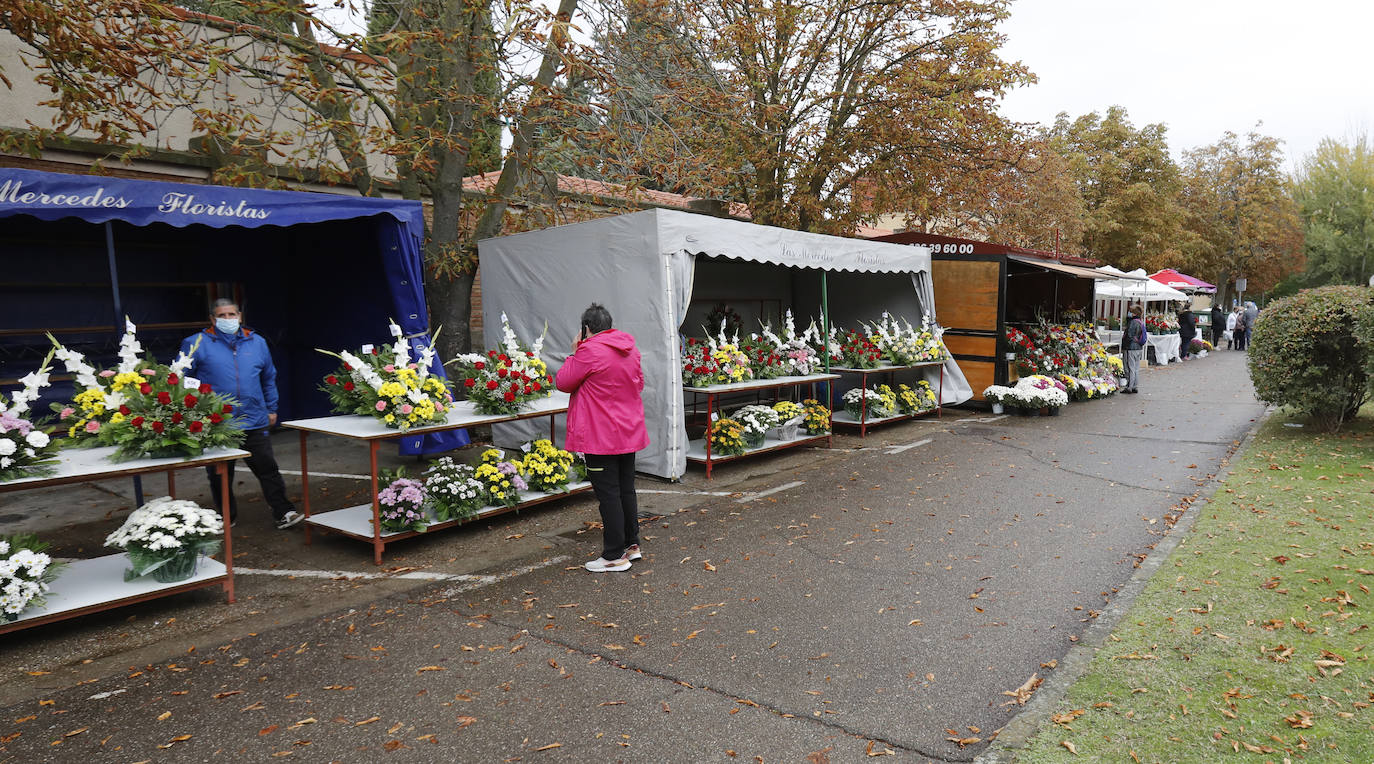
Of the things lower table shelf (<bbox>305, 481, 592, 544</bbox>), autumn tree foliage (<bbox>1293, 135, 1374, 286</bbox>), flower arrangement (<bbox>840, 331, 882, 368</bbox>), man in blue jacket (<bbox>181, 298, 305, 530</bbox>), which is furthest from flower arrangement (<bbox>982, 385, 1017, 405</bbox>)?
autumn tree foliage (<bbox>1293, 135, 1374, 286</bbox>)

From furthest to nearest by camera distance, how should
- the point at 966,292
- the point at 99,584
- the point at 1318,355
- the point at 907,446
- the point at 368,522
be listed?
the point at 966,292 → the point at 907,446 → the point at 1318,355 → the point at 368,522 → the point at 99,584

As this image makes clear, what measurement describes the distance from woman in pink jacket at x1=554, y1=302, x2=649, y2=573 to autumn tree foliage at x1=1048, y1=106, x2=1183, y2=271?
104 feet

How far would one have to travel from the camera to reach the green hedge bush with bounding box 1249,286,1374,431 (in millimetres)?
9906

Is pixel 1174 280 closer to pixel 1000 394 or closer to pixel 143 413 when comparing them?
pixel 1000 394

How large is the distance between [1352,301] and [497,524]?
420 inches

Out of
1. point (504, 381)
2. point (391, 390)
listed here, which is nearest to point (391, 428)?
point (391, 390)

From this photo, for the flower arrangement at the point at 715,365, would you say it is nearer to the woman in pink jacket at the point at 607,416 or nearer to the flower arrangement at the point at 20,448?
the woman in pink jacket at the point at 607,416

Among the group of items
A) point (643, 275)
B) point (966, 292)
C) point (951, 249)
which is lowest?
point (966, 292)

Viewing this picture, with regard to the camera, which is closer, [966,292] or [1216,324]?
[966,292]

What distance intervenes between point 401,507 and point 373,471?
1.52 feet

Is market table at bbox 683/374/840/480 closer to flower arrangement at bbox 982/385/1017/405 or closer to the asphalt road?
the asphalt road

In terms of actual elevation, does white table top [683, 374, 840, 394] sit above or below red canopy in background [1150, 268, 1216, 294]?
below

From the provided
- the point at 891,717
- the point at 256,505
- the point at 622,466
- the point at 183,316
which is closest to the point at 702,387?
the point at 622,466

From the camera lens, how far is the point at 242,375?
19.9 feet
